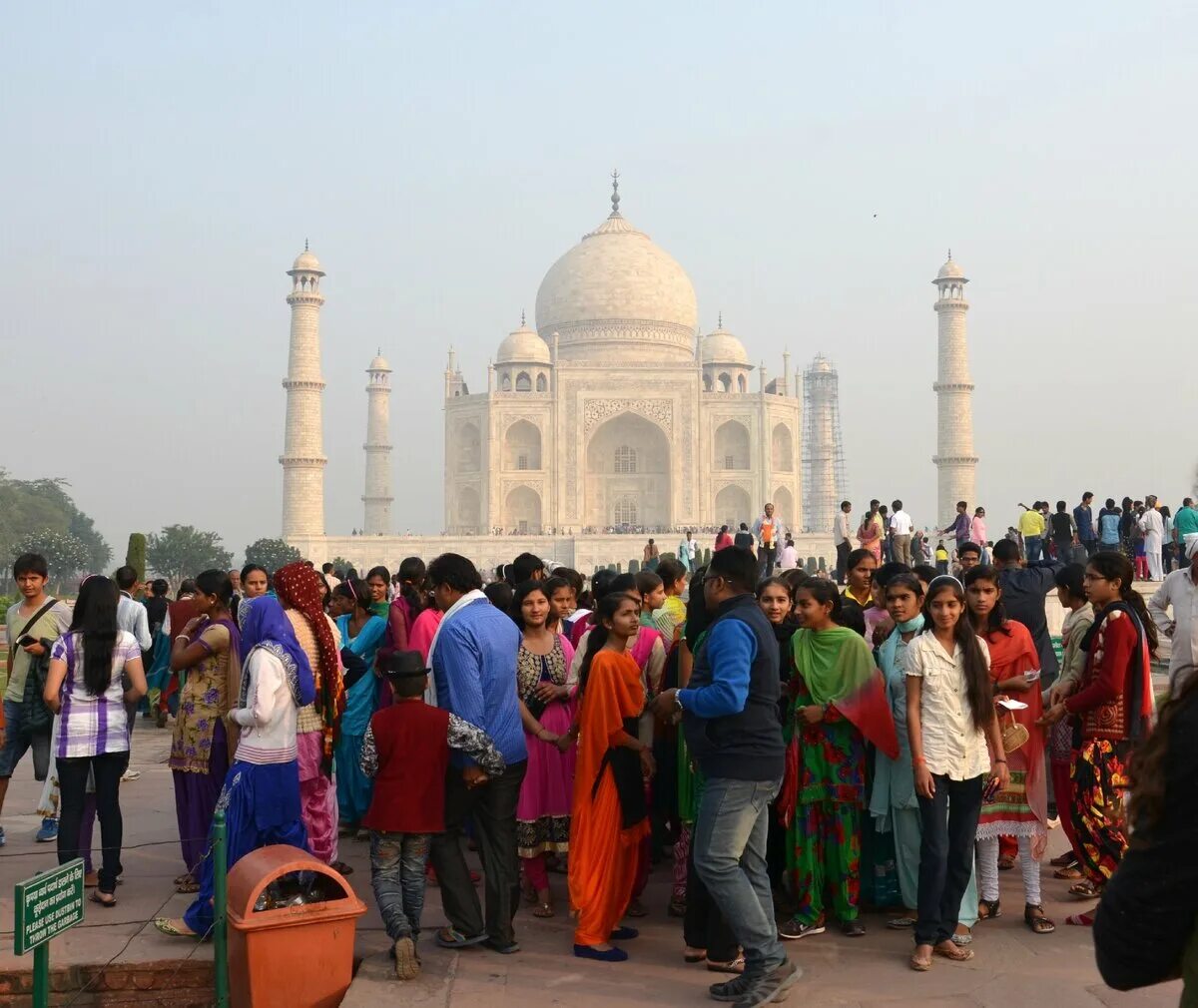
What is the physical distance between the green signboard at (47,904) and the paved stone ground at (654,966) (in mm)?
810

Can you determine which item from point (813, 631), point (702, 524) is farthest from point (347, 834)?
point (702, 524)

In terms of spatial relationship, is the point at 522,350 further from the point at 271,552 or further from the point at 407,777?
the point at 407,777

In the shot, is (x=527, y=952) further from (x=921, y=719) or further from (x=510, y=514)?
(x=510, y=514)

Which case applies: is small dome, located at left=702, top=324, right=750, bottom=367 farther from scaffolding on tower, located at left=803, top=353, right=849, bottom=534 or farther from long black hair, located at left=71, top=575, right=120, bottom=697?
long black hair, located at left=71, top=575, right=120, bottom=697

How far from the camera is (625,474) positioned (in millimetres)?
36094

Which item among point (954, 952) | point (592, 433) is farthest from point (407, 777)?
point (592, 433)

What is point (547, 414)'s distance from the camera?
114ft

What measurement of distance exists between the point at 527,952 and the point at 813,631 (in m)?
1.30

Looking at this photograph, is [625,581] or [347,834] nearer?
[625,581]

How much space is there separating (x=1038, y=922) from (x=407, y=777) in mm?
1982

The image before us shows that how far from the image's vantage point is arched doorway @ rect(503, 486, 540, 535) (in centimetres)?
3494

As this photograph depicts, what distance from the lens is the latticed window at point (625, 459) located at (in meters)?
36.1

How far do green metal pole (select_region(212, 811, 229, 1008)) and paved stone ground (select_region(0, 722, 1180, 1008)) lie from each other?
1.12 ft

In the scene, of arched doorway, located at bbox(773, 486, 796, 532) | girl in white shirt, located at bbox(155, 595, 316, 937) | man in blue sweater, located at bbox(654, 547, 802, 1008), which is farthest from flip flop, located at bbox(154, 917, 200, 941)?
arched doorway, located at bbox(773, 486, 796, 532)
